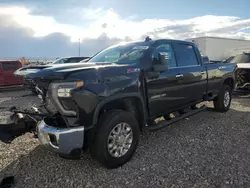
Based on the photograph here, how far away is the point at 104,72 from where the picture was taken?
3268 mm

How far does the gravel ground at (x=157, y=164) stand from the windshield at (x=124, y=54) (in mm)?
1570

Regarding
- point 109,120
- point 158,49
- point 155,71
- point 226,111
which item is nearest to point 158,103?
point 155,71

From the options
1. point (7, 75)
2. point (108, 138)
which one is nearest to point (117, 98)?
point (108, 138)

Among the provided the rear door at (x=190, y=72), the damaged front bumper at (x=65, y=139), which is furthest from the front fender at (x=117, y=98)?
the rear door at (x=190, y=72)

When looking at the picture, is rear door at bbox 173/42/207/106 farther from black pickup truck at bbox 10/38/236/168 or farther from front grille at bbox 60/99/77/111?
front grille at bbox 60/99/77/111

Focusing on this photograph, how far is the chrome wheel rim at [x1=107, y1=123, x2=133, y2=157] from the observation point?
3408 millimetres

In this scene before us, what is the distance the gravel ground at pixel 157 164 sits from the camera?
10.3 feet

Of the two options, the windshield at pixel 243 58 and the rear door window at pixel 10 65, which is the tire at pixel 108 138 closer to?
the windshield at pixel 243 58

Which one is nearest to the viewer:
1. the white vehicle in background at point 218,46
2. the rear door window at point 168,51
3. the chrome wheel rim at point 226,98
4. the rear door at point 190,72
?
the rear door window at point 168,51

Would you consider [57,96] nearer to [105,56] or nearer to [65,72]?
[65,72]

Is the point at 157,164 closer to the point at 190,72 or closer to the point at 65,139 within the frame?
the point at 65,139

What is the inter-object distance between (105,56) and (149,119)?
5.11 feet

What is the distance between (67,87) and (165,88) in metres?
2.02

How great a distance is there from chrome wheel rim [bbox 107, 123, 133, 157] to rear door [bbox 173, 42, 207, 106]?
174 cm
